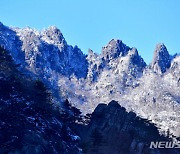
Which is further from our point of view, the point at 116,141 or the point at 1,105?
the point at 116,141

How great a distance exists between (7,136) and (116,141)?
24.4 m

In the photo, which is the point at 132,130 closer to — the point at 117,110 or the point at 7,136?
the point at 117,110

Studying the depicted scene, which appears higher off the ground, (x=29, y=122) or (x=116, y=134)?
(x=116, y=134)

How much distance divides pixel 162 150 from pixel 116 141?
9616mm

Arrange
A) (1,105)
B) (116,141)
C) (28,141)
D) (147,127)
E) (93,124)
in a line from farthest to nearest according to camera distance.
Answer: (93,124) → (147,127) → (116,141) → (1,105) → (28,141)

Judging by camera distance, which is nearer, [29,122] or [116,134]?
[29,122]

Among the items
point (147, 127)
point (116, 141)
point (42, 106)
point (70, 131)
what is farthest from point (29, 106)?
point (147, 127)

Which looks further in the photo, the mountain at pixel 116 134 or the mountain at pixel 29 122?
the mountain at pixel 116 134

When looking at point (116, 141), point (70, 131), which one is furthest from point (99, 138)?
point (70, 131)

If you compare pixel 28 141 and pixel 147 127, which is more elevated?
pixel 147 127

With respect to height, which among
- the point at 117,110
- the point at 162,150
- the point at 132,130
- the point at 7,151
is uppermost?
the point at 117,110

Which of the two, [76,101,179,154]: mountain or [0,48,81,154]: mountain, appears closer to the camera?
[0,48,81,154]: mountain

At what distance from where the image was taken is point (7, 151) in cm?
6462

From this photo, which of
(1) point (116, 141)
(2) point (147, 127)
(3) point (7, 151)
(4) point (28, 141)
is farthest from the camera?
(2) point (147, 127)
